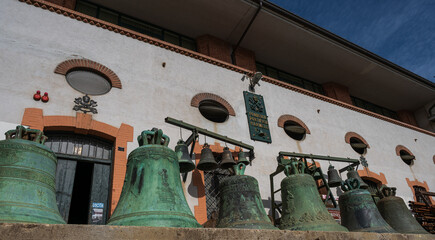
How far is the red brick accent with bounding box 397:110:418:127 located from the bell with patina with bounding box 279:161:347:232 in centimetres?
1405

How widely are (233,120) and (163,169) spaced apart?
574 centimetres

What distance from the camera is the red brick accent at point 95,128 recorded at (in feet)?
19.3

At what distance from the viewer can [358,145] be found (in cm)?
1120

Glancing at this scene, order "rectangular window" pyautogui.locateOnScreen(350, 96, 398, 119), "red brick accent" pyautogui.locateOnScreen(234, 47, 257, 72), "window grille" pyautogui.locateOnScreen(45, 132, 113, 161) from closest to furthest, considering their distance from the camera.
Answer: "window grille" pyautogui.locateOnScreen(45, 132, 113, 161)
"red brick accent" pyautogui.locateOnScreen(234, 47, 257, 72)
"rectangular window" pyautogui.locateOnScreen(350, 96, 398, 119)

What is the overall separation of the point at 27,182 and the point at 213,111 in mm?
5948

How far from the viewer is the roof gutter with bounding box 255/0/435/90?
10586 millimetres

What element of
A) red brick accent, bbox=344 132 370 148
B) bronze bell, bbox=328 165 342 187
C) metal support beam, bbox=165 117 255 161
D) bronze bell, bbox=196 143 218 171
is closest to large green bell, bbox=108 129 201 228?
bronze bell, bbox=196 143 218 171

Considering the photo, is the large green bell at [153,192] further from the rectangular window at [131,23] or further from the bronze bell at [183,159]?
the rectangular window at [131,23]

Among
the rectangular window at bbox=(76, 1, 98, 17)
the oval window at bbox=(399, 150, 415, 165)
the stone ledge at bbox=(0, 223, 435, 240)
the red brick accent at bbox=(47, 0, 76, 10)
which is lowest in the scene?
the stone ledge at bbox=(0, 223, 435, 240)

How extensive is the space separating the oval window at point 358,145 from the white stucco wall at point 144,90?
28cm

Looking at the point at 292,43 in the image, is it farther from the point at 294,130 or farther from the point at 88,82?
the point at 88,82

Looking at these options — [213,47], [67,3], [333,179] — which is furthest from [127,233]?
[213,47]

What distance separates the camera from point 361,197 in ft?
16.6

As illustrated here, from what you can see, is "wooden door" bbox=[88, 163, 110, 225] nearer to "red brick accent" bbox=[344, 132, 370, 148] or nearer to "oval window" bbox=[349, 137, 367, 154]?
"red brick accent" bbox=[344, 132, 370, 148]
